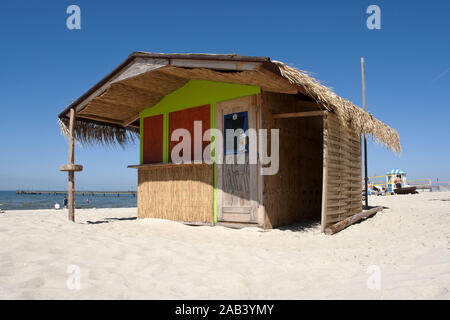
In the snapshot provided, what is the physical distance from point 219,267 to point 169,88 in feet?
18.2

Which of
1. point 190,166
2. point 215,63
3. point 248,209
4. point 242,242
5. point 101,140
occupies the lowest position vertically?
point 242,242

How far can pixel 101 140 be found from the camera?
31.0ft

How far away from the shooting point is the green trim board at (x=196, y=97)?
7219mm

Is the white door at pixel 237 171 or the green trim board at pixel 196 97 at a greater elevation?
the green trim board at pixel 196 97

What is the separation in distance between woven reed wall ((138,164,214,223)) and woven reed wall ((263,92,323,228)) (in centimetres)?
147

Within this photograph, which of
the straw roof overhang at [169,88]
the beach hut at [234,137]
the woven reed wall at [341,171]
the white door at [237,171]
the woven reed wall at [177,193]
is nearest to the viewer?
the straw roof overhang at [169,88]

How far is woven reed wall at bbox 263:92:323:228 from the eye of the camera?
6930mm

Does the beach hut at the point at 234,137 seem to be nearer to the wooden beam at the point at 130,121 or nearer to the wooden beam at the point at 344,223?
the wooden beam at the point at 130,121

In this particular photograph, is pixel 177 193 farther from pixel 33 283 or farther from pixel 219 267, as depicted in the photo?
pixel 33 283

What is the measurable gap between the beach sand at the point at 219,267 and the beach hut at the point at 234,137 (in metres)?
1.59

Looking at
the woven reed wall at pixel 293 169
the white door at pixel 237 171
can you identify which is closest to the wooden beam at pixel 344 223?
the woven reed wall at pixel 293 169

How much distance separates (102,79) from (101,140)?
256 centimetres
